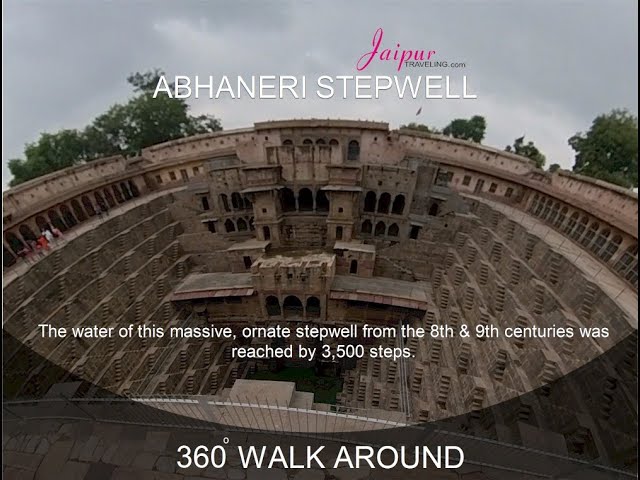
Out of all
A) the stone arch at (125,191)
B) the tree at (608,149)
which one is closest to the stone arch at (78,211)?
the stone arch at (125,191)

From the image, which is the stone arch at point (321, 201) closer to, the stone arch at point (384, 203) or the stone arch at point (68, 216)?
the stone arch at point (384, 203)

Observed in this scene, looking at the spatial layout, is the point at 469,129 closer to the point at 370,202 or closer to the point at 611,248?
the point at 370,202

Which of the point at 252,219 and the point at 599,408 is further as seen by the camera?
the point at 252,219

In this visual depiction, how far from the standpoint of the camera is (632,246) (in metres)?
14.4

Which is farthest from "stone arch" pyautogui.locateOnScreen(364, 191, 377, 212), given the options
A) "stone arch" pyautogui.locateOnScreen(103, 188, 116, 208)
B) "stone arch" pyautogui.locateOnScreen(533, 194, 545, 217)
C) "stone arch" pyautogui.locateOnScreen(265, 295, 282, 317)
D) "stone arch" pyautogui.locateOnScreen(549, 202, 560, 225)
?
"stone arch" pyautogui.locateOnScreen(103, 188, 116, 208)

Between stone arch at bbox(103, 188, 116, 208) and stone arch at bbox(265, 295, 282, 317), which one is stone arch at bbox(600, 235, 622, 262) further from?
stone arch at bbox(103, 188, 116, 208)

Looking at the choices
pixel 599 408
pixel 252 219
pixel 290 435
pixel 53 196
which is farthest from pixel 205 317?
pixel 599 408

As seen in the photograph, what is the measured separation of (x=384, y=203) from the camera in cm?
2578

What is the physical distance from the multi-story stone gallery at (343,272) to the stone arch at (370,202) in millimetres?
427

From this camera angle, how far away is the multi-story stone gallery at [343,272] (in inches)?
512

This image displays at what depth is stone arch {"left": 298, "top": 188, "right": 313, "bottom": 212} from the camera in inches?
1049

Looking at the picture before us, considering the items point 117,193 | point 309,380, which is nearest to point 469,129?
point 309,380

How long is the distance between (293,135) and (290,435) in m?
26.7

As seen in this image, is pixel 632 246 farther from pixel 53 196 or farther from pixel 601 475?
pixel 53 196
